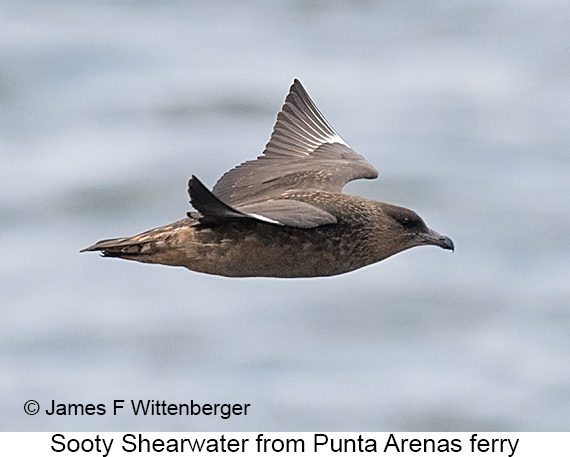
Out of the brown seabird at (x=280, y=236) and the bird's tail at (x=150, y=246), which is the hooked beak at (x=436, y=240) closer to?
the brown seabird at (x=280, y=236)

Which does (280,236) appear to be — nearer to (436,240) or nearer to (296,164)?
(436,240)

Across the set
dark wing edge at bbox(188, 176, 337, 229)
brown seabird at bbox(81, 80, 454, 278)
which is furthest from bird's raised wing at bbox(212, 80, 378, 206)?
dark wing edge at bbox(188, 176, 337, 229)

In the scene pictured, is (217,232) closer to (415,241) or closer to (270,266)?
(270,266)

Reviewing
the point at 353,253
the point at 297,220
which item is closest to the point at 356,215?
the point at 353,253

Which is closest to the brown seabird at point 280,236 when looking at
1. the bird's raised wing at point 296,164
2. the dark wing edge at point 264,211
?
the dark wing edge at point 264,211

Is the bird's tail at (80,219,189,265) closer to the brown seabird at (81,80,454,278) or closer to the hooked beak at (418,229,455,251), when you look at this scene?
the brown seabird at (81,80,454,278)

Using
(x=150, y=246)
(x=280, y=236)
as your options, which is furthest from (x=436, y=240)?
(x=150, y=246)

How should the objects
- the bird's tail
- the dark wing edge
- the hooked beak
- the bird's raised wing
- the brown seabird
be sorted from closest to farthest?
the dark wing edge → the brown seabird → the bird's tail → the hooked beak → the bird's raised wing
